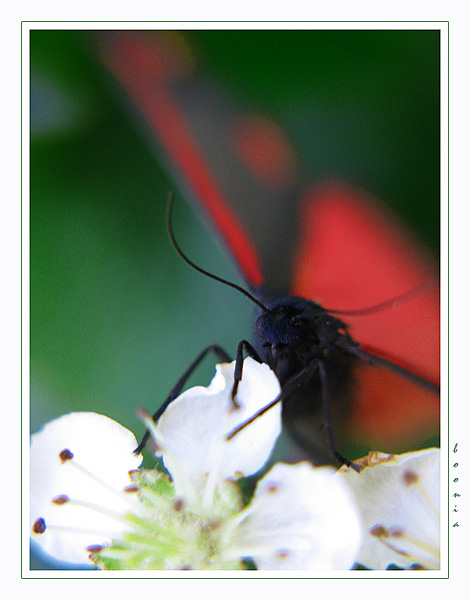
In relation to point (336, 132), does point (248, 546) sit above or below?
below

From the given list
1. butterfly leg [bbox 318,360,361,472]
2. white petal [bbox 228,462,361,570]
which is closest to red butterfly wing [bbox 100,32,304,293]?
butterfly leg [bbox 318,360,361,472]

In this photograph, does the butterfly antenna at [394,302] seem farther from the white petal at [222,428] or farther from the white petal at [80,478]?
the white petal at [80,478]

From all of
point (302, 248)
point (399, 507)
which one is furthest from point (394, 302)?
point (399, 507)

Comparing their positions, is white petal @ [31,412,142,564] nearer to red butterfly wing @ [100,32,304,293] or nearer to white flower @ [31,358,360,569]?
white flower @ [31,358,360,569]

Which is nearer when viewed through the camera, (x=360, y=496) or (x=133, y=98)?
(x=360, y=496)
